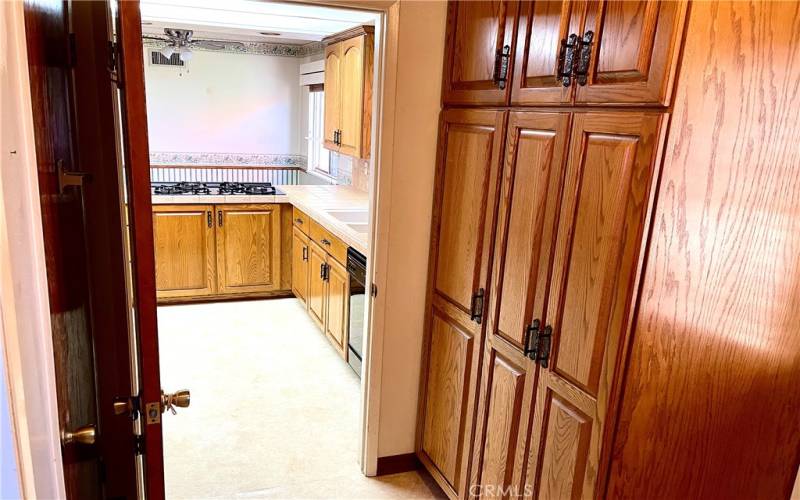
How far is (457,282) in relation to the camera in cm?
213

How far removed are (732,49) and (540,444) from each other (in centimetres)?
120

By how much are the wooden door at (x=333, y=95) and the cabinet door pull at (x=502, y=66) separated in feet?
7.99

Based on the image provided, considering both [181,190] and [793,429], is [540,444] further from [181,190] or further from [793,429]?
[181,190]

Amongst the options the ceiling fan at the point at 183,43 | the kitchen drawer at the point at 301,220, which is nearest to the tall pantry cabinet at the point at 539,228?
the kitchen drawer at the point at 301,220

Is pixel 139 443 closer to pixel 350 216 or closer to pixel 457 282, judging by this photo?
pixel 457 282

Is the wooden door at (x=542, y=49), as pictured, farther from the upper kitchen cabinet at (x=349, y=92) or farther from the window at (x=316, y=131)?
the window at (x=316, y=131)

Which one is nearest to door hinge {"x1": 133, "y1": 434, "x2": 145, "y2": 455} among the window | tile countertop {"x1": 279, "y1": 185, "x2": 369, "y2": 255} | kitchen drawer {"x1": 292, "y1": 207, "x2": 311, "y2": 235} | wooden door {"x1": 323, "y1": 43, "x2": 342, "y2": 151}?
tile countertop {"x1": 279, "y1": 185, "x2": 369, "y2": 255}

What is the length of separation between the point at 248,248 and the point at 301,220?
63 centimetres

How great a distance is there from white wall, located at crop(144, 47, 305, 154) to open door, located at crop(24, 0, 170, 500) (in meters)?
5.14

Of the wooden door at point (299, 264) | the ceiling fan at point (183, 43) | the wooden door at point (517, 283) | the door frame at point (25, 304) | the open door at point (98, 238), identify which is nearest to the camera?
the door frame at point (25, 304)

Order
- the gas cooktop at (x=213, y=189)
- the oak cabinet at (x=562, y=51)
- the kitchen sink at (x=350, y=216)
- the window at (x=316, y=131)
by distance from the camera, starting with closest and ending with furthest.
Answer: the oak cabinet at (x=562, y=51)
the kitchen sink at (x=350, y=216)
the gas cooktop at (x=213, y=189)
the window at (x=316, y=131)

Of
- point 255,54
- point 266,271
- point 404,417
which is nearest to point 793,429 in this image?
point 404,417

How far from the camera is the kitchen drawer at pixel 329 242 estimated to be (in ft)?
11.2

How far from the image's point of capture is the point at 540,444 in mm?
1694
